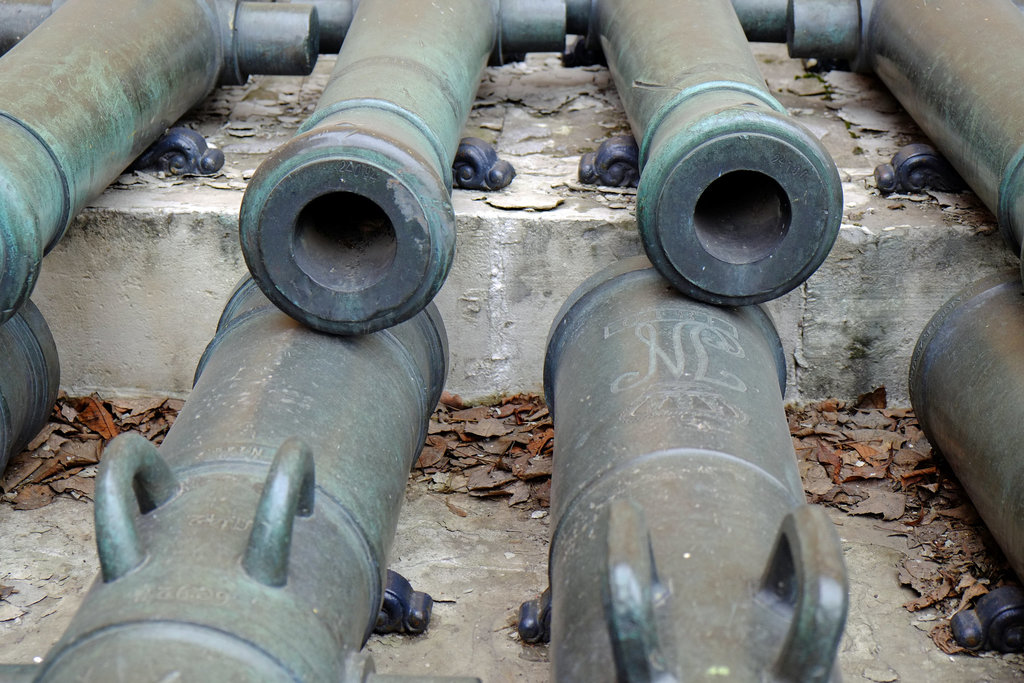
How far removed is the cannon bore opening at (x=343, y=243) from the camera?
2498mm

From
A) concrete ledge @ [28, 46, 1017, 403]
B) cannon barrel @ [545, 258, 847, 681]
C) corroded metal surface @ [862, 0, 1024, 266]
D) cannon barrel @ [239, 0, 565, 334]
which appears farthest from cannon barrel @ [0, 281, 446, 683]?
corroded metal surface @ [862, 0, 1024, 266]

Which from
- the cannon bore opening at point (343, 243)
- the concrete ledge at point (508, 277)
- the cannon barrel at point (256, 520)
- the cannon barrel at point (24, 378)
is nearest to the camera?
the cannon barrel at point (256, 520)

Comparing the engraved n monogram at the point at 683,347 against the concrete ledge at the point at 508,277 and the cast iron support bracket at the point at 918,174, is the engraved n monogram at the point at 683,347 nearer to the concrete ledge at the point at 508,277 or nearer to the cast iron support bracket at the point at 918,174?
the concrete ledge at the point at 508,277

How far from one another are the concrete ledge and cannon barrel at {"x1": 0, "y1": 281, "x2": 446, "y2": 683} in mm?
1080

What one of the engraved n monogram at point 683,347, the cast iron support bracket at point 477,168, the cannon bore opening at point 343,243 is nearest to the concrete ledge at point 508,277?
the cast iron support bracket at point 477,168

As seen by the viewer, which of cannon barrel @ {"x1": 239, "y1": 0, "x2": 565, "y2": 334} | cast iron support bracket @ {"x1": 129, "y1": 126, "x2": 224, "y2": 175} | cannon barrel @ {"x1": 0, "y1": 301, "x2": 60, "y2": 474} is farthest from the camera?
cast iron support bracket @ {"x1": 129, "y1": 126, "x2": 224, "y2": 175}

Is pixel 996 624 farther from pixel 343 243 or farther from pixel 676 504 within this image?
pixel 343 243

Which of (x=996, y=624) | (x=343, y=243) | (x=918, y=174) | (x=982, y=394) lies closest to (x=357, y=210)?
(x=343, y=243)

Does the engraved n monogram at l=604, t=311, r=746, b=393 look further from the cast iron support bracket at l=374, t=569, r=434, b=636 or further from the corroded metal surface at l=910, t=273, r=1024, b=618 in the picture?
the cast iron support bracket at l=374, t=569, r=434, b=636

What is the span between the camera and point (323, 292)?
2.47m

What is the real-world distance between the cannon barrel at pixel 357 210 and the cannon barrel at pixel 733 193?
0.51 meters

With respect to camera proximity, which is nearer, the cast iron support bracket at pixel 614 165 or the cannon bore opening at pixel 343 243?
the cannon bore opening at pixel 343 243

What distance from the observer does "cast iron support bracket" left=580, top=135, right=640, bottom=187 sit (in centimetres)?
378

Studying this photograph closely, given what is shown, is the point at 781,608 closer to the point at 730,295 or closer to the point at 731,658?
the point at 731,658
